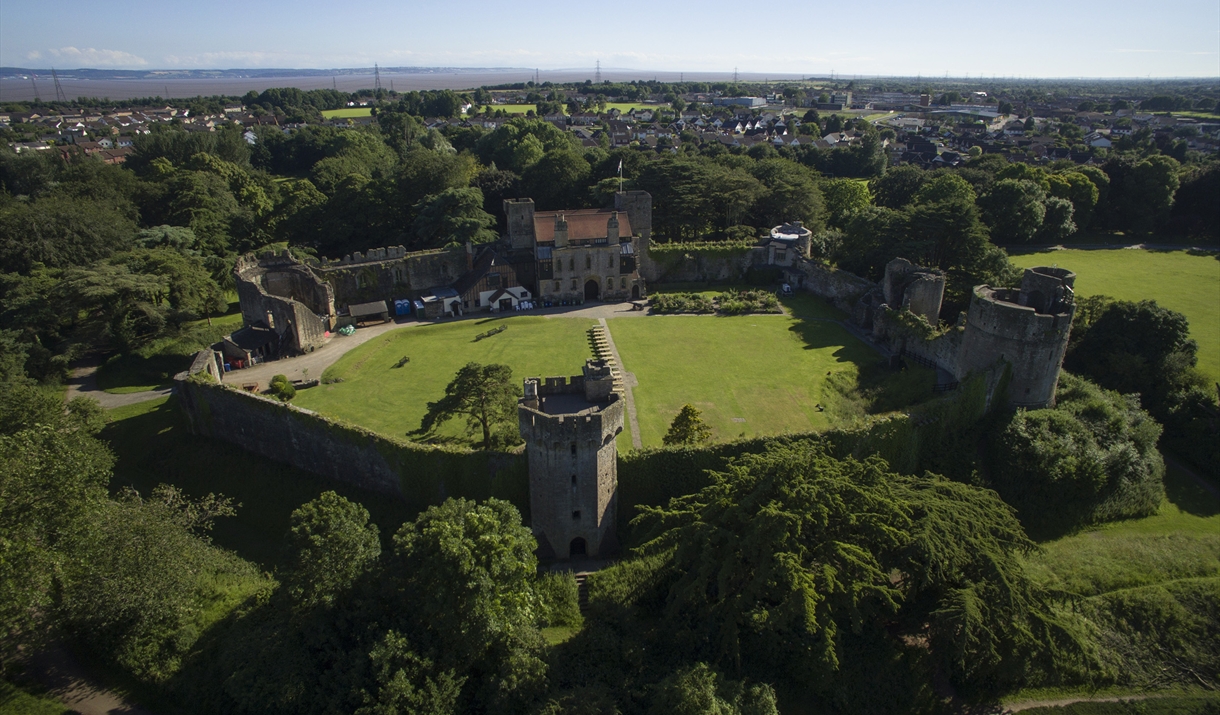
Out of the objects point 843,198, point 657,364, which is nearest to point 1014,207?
point 843,198

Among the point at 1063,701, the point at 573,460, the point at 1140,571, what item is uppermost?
the point at 573,460

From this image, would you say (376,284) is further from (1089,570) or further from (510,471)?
(1089,570)

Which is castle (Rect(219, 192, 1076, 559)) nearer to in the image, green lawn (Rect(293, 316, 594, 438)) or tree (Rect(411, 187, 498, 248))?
tree (Rect(411, 187, 498, 248))

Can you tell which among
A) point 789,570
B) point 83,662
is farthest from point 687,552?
point 83,662

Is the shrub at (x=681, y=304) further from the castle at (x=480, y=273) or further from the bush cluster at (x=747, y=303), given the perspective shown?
the castle at (x=480, y=273)

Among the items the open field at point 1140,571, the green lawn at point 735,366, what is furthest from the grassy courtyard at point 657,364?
the open field at point 1140,571

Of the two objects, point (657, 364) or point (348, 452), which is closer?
point (348, 452)

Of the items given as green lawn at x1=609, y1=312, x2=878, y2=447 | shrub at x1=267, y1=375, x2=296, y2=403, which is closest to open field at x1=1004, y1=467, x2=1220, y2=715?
green lawn at x1=609, y1=312, x2=878, y2=447

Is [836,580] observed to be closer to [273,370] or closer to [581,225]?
[273,370]
